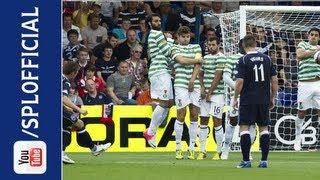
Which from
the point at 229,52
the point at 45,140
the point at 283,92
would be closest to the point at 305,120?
the point at 283,92

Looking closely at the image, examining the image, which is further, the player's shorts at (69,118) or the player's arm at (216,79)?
the player's arm at (216,79)

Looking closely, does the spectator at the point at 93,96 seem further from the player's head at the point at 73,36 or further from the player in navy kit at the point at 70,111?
the player in navy kit at the point at 70,111

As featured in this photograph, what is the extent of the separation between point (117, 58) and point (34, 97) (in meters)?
17.8

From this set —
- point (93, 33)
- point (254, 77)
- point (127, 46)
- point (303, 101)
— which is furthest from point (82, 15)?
point (254, 77)

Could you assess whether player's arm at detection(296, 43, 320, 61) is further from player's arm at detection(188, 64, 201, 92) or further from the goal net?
player's arm at detection(188, 64, 201, 92)

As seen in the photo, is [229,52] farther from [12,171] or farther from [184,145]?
[12,171]

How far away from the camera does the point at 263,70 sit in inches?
559

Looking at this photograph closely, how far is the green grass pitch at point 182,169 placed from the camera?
39.6 feet

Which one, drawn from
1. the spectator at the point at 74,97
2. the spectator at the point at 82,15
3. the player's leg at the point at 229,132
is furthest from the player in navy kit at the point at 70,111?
the spectator at the point at 82,15

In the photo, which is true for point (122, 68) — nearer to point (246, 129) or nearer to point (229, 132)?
point (229, 132)

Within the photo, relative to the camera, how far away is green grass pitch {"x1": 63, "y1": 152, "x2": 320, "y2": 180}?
39.6ft

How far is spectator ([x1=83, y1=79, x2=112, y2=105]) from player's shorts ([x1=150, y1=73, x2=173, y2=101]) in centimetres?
343

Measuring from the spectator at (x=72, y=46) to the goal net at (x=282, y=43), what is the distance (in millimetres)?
3305

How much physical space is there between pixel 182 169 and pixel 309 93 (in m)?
6.55
